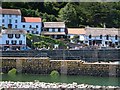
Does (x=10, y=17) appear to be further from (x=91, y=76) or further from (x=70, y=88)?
(x=70, y=88)

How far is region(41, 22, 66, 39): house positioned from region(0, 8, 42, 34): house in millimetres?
570

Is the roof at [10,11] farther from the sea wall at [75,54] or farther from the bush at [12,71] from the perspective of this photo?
the bush at [12,71]

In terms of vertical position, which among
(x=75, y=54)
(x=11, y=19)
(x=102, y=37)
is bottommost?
(x=75, y=54)

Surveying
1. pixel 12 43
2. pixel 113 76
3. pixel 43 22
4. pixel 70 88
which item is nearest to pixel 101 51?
pixel 113 76

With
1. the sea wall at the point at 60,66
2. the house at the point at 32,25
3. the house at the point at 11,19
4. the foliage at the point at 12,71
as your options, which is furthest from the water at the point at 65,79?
the house at the point at 11,19

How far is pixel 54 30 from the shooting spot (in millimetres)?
39000

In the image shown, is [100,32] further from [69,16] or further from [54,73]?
[54,73]

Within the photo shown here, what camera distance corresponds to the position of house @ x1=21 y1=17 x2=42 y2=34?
38666mm

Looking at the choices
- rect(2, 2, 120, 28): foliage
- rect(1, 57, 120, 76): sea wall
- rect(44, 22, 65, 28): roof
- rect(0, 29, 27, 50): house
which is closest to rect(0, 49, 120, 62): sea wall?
rect(1, 57, 120, 76): sea wall

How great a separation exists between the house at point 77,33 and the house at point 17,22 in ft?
8.81

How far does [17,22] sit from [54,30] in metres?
3.32

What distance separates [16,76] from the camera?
24.6m

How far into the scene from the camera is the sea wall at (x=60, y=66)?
25.9 metres

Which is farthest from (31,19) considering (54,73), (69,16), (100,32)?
(54,73)
